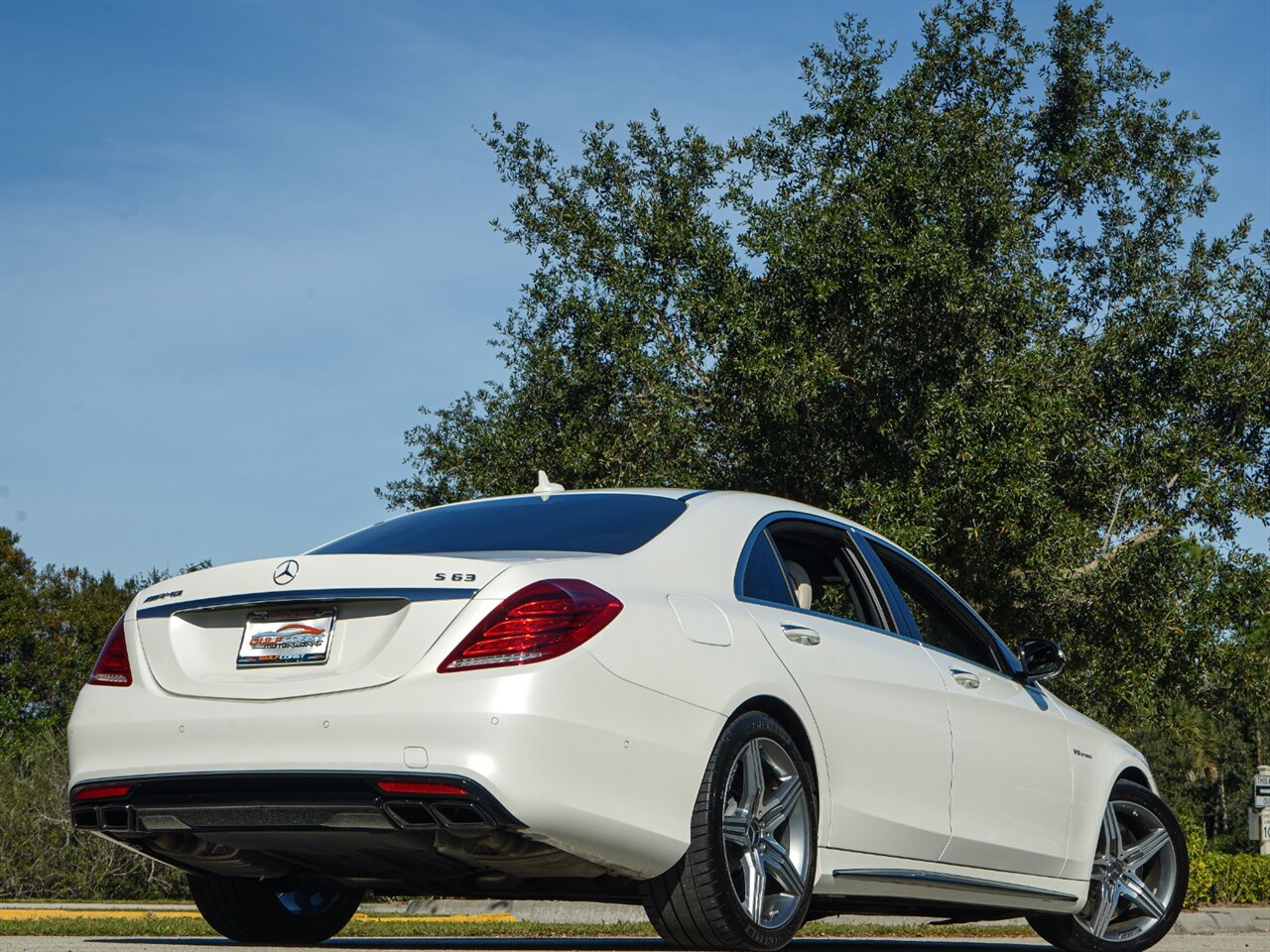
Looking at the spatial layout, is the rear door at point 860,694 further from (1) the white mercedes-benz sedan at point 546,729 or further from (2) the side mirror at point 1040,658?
(2) the side mirror at point 1040,658

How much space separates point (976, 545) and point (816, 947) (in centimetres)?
1249

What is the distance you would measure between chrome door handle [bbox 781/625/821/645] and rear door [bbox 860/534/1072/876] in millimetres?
978

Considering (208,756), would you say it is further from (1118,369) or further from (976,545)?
(1118,369)

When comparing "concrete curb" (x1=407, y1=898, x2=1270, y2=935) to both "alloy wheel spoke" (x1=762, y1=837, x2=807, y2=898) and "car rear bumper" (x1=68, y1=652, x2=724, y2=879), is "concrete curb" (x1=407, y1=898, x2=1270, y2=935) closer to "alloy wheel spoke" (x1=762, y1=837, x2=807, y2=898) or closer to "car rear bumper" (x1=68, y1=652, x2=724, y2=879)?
"alloy wheel spoke" (x1=762, y1=837, x2=807, y2=898)

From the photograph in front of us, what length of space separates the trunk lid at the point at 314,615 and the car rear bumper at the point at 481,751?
70mm

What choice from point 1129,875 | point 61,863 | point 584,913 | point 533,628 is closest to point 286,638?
point 533,628

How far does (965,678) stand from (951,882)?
89cm

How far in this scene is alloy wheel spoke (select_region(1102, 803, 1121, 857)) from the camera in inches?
302

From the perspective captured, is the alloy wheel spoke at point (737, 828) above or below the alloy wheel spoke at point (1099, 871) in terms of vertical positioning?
above

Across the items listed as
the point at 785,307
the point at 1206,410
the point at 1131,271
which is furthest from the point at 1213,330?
the point at 785,307

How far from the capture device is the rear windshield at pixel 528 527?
5516 millimetres

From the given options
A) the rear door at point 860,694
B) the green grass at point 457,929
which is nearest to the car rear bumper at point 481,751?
the rear door at point 860,694

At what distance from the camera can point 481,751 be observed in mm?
4523

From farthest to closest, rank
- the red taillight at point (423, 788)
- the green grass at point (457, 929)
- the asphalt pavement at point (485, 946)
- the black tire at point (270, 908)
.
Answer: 1. the green grass at point (457, 929)
2. the black tire at point (270, 908)
3. the asphalt pavement at point (485, 946)
4. the red taillight at point (423, 788)
